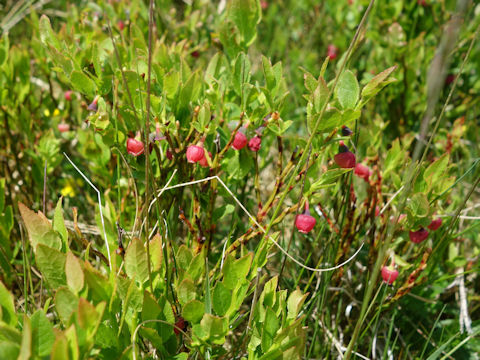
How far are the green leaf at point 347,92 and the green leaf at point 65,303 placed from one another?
0.71 m

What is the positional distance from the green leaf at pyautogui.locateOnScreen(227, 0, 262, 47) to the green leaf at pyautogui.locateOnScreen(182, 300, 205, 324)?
0.81m

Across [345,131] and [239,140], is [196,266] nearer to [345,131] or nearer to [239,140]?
[239,140]

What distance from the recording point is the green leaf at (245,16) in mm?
1360

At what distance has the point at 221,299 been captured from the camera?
1009 millimetres

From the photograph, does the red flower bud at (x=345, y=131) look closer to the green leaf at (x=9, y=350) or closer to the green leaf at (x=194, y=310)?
the green leaf at (x=194, y=310)

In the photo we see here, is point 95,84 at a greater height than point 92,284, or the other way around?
point 95,84

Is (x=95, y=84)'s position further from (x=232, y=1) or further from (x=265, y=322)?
(x=265, y=322)

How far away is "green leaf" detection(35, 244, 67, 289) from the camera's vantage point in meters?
0.89

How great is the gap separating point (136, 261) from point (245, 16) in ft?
2.59

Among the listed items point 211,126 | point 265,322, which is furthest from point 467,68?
point 265,322

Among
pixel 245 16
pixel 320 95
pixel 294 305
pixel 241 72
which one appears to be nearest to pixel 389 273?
pixel 294 305

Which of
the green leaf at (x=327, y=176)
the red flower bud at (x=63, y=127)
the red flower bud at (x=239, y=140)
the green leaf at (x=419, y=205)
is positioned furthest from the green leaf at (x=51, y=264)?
the red flower bud at (x=63, y=127)

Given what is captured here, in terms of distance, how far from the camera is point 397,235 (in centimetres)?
144

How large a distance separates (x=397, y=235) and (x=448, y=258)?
58 centimetres
